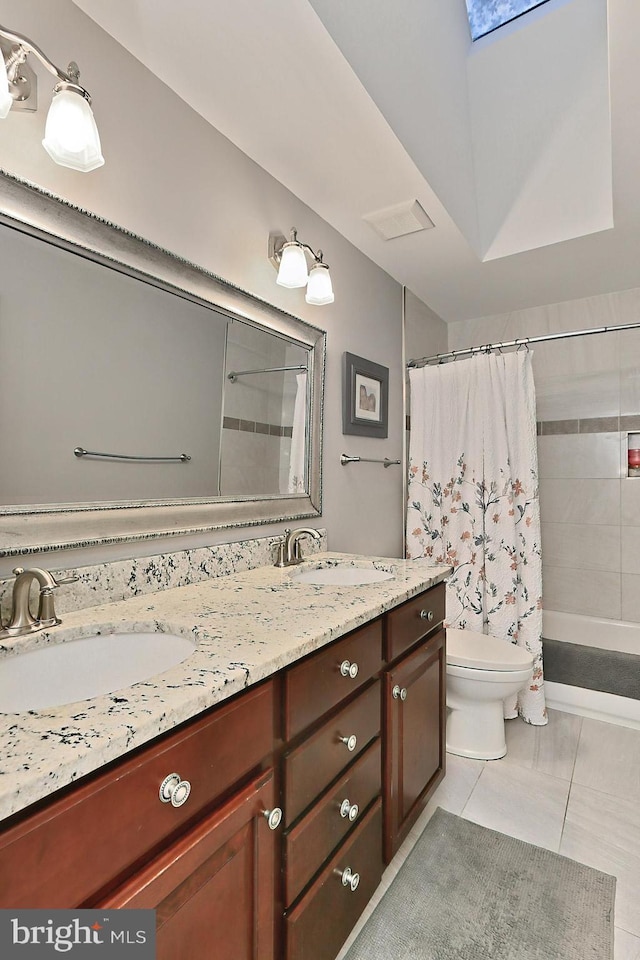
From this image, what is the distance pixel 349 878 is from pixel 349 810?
0.16 meters

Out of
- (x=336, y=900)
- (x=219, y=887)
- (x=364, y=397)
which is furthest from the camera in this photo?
(x=364, y=397)

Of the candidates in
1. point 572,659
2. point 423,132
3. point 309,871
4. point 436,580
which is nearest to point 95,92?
point 423,132

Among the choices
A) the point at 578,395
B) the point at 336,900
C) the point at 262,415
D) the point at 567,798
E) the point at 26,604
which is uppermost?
the point at 578,395

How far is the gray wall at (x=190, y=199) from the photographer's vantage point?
110cm

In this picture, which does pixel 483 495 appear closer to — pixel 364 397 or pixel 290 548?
pixel 364 397

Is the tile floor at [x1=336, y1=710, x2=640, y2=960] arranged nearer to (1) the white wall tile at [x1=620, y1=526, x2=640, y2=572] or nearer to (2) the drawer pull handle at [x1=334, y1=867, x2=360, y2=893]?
(2) the drawer pull handle at [x1=334, y1=867, x2=360, y2=893]

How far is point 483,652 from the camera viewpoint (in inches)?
85.8

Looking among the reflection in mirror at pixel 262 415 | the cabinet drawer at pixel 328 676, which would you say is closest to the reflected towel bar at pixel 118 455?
the reflection in mirror at pixel 262 415

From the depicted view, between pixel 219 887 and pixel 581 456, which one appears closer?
pixel 219 887

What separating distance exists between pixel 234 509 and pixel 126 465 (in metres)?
0.42

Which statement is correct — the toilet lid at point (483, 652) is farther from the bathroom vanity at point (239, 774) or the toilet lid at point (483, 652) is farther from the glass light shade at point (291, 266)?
the glass light shade at point (291, 266)

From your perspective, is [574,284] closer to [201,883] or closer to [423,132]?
[423,132]

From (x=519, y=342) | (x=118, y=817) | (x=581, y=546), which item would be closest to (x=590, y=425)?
(x=581, y=546)

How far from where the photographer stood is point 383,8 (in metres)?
1.40
